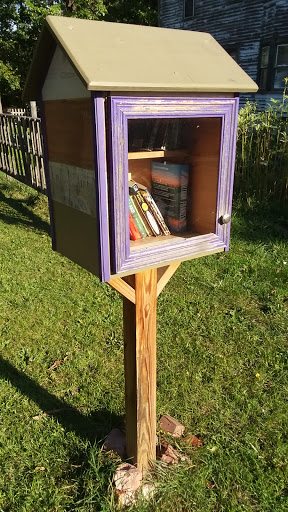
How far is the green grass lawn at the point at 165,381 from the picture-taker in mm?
2193

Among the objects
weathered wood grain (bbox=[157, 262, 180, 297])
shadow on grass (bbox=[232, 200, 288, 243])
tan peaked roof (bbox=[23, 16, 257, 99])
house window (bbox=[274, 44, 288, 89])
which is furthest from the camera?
house window (bbox=[274, 44, 288, 89])

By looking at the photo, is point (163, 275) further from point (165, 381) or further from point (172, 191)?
point (165, 381)

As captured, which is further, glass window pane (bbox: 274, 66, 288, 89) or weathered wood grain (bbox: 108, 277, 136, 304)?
glass window pane (bbox: 274, 66, 288, 89)

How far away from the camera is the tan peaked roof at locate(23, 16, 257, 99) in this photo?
1.25m

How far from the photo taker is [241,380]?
3.01 metres

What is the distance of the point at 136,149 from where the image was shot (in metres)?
1.50

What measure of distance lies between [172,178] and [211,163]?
173 millimetres

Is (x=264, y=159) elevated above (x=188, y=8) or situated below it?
below

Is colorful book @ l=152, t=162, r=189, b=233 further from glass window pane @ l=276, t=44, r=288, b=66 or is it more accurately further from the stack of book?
glass window pane @ l=276, t=44, r=288, b=66

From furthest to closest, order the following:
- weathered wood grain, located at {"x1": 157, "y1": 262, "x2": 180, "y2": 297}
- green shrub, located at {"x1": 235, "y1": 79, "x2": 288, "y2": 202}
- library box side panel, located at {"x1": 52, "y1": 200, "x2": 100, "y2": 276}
A: green shrub, located at {"x1": 235, "y1": 79, "x2": 288, "y2": 202}
weathered wood grain, located at {"x1": 157, "y1": 262, "x2": 180, "y2": 297}
library box side panel, located at {"x1": 52, "y1": 200, "x2": 100, "y2": 276}

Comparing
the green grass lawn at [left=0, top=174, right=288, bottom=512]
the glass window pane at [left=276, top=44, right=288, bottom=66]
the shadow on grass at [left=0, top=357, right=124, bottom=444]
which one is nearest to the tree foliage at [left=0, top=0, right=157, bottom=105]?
the glass window pane at [left=276, top=44, right=288, bottom=66]

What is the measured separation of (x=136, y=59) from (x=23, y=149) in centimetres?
553

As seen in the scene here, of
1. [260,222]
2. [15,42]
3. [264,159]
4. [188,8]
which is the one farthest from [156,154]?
[15,42]

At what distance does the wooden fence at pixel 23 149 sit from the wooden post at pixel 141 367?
13.9 feet
